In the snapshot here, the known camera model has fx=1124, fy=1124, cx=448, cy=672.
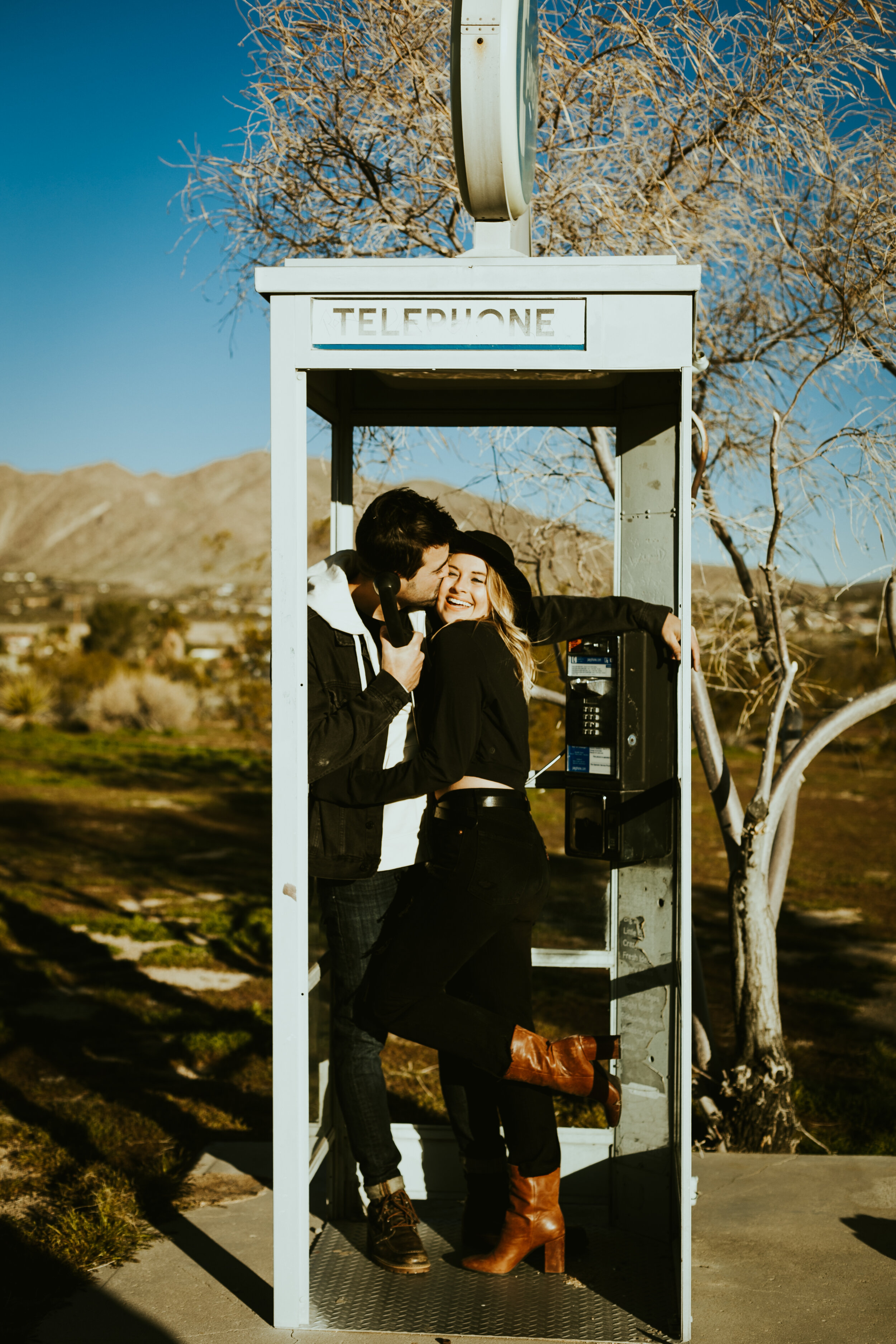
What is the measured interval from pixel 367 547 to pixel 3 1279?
250cm

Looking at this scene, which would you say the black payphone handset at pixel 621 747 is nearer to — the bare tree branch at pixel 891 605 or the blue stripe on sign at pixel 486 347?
the blue stripe on sign at pixel 486 347

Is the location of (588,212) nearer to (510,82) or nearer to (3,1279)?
(510,82)

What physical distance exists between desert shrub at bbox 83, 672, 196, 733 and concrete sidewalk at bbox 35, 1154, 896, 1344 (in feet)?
69.7

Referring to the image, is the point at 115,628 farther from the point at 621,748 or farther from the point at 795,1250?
the point at 795,1250

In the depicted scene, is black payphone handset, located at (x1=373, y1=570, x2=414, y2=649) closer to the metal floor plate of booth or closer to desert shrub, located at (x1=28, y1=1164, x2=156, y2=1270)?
the metal floor plate of booth

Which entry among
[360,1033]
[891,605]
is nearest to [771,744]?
[891,605]

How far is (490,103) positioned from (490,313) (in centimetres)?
63

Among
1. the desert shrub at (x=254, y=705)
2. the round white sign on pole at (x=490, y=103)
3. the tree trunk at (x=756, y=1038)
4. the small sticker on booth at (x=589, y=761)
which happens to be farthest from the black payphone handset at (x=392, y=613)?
the desert shrub at (x=254, y=705)

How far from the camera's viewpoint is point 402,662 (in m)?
3.21

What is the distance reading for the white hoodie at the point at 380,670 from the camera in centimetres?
333

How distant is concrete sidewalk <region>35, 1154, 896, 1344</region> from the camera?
3.07 meters

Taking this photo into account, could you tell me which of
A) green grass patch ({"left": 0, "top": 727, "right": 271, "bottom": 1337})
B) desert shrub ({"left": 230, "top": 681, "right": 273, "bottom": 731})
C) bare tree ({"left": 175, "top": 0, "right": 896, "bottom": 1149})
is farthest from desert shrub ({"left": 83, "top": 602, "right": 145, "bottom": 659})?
bare tree ({"left": 175, "top": 0, "right": 896, "bottom": 1149})

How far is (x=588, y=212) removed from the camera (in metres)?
4.98

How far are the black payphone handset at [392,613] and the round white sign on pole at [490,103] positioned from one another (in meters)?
1.08
